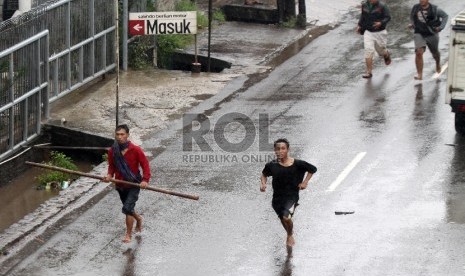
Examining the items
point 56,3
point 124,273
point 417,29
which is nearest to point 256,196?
point 124,273

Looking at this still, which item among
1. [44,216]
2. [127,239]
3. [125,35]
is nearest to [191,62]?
[125,35]

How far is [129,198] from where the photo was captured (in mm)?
16391

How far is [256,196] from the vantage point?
18.3 metres

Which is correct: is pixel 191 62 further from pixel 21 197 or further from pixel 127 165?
pixel 127 165

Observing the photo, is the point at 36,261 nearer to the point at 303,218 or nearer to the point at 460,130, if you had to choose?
the point at 303,218

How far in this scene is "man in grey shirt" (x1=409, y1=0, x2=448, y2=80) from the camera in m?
24.9

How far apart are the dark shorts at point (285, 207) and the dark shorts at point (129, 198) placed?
1782mm

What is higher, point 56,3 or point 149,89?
point 56,3

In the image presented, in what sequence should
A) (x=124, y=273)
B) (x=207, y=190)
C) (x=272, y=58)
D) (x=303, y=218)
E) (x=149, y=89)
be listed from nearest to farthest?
(x=124, y=273), (x=303, y=218), (x=207, y=190), (x=149, y=89), (x=272, y=58)

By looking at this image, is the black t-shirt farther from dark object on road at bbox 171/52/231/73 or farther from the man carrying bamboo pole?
dark object on road at bbox 171/52/231/73

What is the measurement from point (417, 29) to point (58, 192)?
28.7 feet

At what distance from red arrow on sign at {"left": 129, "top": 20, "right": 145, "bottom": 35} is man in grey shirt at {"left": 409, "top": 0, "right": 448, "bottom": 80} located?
5.23 m

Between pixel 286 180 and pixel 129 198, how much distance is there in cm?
203

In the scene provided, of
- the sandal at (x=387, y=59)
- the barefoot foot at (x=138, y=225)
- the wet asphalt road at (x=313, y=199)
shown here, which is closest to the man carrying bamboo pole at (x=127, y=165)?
the barefoot foot at (x=138, y=225)
